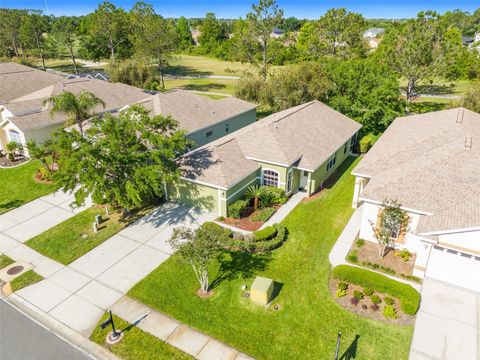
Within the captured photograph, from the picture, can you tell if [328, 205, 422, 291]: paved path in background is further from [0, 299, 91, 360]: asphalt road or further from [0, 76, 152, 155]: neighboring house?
[0, 76, 152, 155]: neighboring house

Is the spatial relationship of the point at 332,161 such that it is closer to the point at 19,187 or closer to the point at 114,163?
the point at 114,163

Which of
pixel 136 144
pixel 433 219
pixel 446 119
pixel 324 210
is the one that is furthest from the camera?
pixel 446 119

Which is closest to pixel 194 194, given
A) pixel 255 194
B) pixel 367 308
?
pixel 255 194

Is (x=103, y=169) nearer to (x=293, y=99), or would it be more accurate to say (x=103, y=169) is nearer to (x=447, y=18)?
(x=293, y=99)

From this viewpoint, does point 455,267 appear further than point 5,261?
No

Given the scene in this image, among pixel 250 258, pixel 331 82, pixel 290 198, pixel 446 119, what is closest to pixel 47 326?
pixel 250 258

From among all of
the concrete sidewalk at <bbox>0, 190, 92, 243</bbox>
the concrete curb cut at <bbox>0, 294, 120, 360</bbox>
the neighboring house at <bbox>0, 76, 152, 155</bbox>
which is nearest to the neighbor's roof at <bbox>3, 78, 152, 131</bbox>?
the neighboring house at <bbox>0, 76, 152, 155</bbox>
